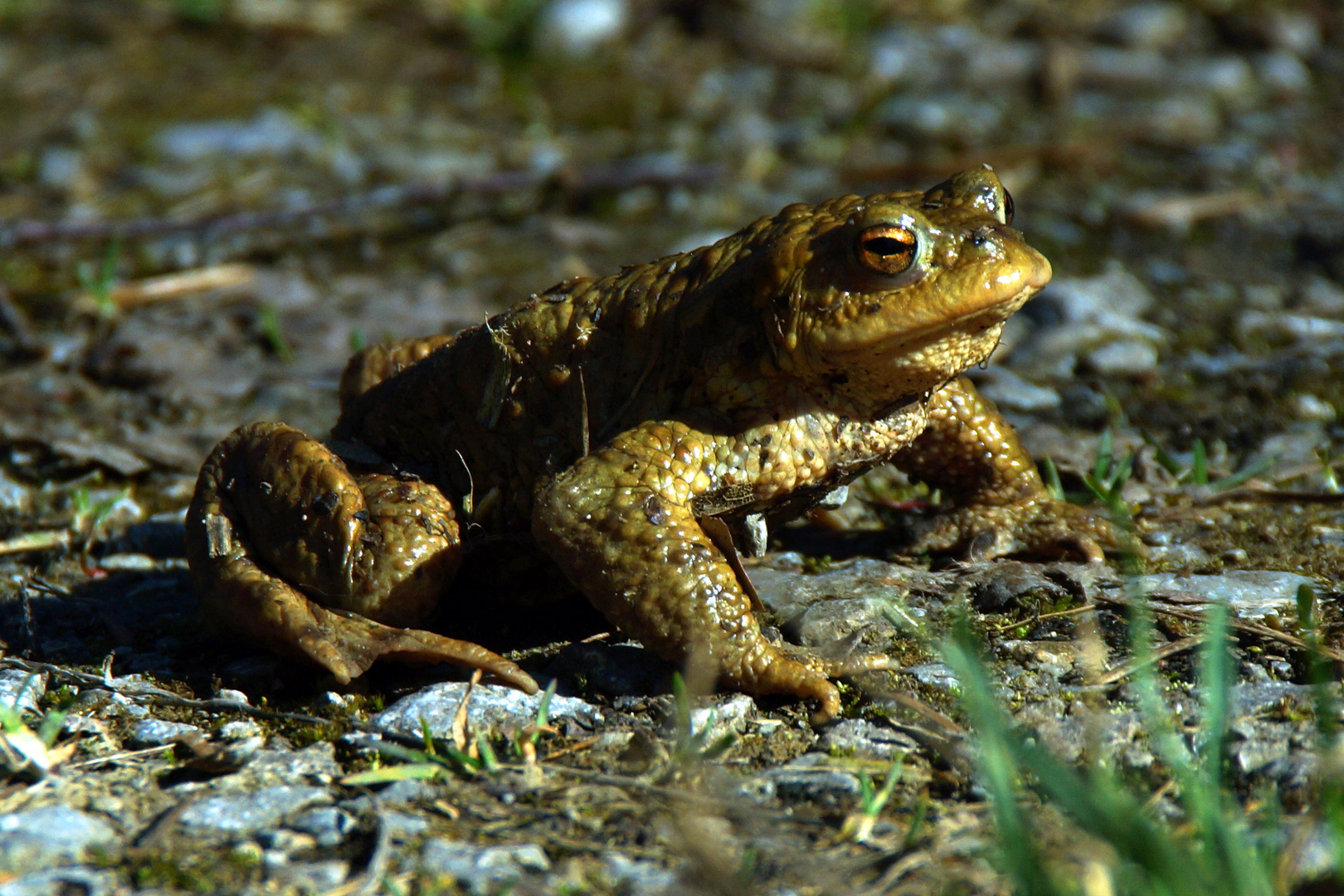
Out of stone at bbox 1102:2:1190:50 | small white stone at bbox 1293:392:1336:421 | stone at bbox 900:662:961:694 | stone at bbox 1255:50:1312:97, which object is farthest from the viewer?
stone at bbox 1102:2:1190:50

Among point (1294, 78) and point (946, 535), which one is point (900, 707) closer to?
point (946, 535)

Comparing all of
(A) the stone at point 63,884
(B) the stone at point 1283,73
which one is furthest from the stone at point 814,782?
(B) the stone at point 1283,73

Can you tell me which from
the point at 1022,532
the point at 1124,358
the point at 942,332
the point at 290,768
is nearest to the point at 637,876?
the point at 290,768

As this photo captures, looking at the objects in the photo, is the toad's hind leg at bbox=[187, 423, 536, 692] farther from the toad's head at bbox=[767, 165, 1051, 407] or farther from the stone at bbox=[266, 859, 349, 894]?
the toad's head at bbox=[767, 165, 1051, 407]

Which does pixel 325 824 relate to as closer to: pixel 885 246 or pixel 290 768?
pixel 290 768

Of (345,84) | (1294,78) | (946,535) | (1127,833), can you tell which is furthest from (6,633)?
(1294,78)

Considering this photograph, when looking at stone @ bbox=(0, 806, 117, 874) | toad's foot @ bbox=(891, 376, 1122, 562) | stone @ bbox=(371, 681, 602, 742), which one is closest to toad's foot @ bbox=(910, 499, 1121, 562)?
toad's foot @ bbox=(891, 376, 1122, 562)
